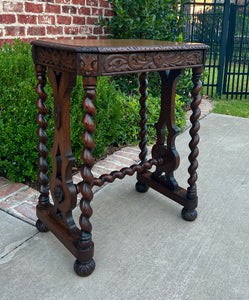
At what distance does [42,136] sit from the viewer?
2.05m

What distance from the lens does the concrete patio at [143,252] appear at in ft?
5.66

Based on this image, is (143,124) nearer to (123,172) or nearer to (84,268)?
(123,172)

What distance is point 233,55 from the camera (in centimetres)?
714

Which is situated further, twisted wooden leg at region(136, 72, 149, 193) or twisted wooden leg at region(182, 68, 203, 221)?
twisted wooden leg at region(136, 72, 149, 193)

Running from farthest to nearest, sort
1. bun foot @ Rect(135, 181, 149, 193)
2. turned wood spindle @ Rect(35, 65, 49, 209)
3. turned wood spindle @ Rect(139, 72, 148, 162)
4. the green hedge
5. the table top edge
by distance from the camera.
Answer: bun foot @ Rect(135, 181, 149, 193) < the green hedge < turned wood spindle @ Rect(139, 72, 148, 162) < turned wood spindle @ Rect(35, 65, 49, 209) < the table top edge

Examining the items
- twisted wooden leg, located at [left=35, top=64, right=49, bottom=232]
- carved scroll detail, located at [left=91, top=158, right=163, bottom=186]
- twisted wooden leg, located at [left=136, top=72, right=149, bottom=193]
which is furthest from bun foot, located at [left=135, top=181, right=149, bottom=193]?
twisted wooden leg, located at [left=35, top=64, right=49, bottom=232]

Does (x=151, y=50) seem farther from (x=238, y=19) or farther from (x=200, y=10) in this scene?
(x=238, y=19)

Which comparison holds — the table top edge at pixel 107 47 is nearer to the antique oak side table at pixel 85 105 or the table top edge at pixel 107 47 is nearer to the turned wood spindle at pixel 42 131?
the antique oak side table at pixel 85 105

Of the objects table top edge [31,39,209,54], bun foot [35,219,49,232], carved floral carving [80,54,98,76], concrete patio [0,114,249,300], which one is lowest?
concrete patio [0,114,249,300]

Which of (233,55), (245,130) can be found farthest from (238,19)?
(245,130)

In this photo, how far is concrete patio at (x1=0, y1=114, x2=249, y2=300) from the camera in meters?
1.73

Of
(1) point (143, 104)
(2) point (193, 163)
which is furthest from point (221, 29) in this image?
(2) point (193, 163)

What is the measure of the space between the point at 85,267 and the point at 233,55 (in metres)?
6.53

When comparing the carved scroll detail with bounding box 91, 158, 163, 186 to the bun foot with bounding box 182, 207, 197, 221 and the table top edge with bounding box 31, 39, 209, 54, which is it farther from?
the table top edge with bounding box 31, 39, 209, 54
